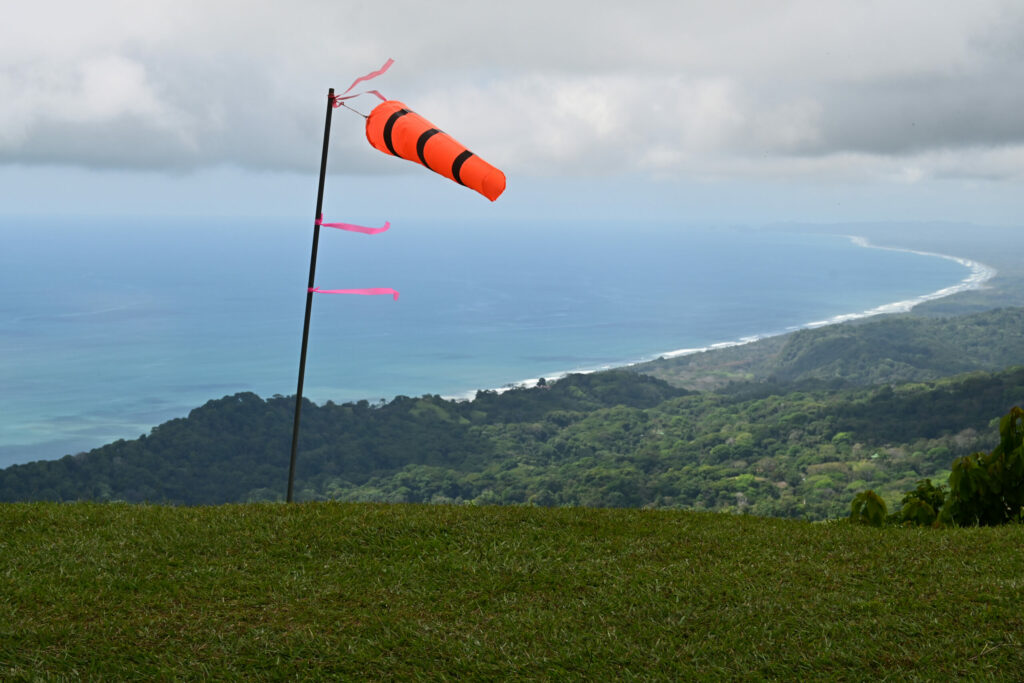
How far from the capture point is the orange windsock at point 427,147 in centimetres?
516

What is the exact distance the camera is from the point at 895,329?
9238cm

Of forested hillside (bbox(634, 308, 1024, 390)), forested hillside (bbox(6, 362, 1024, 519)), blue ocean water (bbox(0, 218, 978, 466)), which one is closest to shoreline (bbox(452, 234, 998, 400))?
blue ocean water (bbox(0, 218, 978, 466))

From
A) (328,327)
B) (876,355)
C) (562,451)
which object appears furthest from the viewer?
(328,327)

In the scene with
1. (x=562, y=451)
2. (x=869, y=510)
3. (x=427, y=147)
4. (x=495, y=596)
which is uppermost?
(x=427, y=147)

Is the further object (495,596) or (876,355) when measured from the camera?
(876,355)

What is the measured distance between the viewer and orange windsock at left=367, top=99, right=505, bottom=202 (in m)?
5.16

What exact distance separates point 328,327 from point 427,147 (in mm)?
131937

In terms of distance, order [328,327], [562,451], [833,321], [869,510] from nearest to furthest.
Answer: [869,510], [562,451], [328,327], [833,321]

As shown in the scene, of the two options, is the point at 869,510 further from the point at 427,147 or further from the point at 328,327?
the point at 328,327

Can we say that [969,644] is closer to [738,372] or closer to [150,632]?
[150,632]

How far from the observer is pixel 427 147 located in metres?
5.36

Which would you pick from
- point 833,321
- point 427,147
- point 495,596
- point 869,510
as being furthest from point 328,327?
point 495,596

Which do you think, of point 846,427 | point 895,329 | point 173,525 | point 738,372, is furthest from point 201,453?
point 895,329

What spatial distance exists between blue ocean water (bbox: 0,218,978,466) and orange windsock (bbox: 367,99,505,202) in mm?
74184
